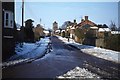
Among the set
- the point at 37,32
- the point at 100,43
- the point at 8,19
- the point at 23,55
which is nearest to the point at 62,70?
the point at 23,55

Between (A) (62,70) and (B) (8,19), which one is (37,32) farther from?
(A) (62,70)

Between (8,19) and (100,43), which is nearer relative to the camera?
(8,19)

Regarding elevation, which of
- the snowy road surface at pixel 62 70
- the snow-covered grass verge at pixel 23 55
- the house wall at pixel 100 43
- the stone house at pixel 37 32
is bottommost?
the snowy road surface at pixel 62 70

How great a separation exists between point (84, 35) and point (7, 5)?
1027 inches

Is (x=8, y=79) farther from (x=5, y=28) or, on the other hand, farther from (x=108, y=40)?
(x=108, y=40)

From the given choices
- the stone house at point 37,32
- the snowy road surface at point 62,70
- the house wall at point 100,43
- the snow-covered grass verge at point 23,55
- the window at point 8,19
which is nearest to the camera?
the snowy road surface at point 62,70

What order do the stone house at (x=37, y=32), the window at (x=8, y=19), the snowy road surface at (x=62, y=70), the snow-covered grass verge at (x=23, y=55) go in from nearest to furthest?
the snowy road surface at (x=62, y=70)
the snow-covered grass verge at (x=23, y=55)
the window at (x=8, y=19)
the stone house at (x=37, y=32)

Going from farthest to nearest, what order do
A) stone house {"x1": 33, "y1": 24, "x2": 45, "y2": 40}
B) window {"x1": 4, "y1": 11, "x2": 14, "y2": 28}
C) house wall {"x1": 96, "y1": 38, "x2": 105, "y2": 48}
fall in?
stone house {"x1": 33, "y1": 24, "x2": 45, "y2": 40}, house wall {"x1": 96, "y1": 38, "x2": 105, "y2": 48}, window {"x1": 4, "y1": 11, "x2": 14, "y2": 28}

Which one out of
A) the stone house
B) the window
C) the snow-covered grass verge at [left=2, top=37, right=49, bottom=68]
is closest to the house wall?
the snow-covered grass verge at [left=2, top=37, right=49, bottom=68]

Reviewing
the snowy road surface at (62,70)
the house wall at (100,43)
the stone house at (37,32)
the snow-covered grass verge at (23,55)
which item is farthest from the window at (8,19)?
the stone house at (37,32)

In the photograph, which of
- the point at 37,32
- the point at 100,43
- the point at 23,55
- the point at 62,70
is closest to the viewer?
the point at 62,70

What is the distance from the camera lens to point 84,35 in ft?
165

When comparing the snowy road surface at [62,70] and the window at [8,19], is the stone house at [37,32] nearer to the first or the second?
the window at [8,19]

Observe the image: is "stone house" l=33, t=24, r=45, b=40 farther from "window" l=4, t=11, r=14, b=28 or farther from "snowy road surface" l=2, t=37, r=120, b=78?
"snowy road surface" l=2, t=37, r=120, b=78
